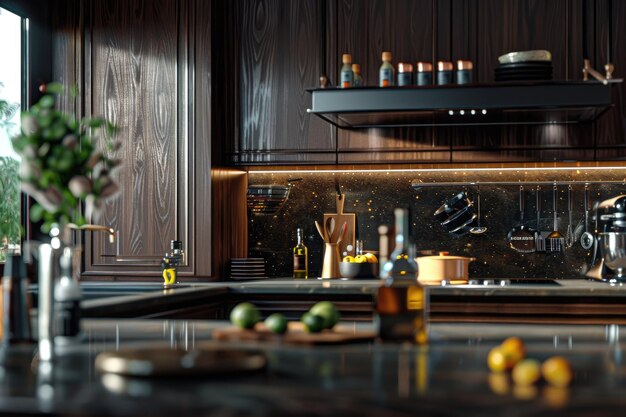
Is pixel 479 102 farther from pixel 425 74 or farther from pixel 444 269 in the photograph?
pixel 444 269

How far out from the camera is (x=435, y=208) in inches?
185

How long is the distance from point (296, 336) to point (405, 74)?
8.00ft

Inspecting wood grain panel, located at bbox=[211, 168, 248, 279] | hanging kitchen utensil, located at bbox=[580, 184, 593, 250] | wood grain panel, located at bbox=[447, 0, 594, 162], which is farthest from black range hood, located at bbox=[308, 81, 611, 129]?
wood grain panel, located at bbox=[211, 168, 248, 279]

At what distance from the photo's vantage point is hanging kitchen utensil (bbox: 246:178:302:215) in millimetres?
4723

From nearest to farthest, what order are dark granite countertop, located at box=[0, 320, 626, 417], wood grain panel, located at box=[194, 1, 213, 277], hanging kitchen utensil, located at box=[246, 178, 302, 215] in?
1. dark granite countertop, located at box=[0, 320, 626, 417]
2. wood grain panel, located at box=[194, 1, 213, 277]
3. hanging kitchen utensil, located at box=[246, 178, 302, 215]

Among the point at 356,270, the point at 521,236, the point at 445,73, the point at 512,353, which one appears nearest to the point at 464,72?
the point at 445,73

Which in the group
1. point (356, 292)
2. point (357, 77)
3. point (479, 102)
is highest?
point (357, 77)

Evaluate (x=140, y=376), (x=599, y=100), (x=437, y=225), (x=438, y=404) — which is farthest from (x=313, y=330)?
(x=437, y=225)

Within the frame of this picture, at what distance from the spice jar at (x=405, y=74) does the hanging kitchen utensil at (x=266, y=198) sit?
2.92 ft

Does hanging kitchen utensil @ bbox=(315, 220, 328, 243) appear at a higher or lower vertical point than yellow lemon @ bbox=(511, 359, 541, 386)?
higher

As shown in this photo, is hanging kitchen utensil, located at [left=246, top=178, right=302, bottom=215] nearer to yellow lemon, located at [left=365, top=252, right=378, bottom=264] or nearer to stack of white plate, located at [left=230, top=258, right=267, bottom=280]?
stack of white plate, located at [left=230, top=258, right=267, bottom=280]

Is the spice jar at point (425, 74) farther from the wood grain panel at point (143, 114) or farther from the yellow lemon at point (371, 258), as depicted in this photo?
the wood grain panel at point (143, 114)

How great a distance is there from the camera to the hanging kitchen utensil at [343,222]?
469 cm

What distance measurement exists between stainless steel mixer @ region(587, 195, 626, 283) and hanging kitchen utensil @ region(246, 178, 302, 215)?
1.55 metres
